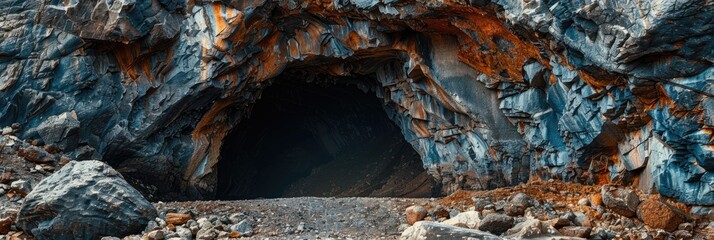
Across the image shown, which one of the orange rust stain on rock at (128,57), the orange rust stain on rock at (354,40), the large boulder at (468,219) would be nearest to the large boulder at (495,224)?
the large boulder at (468,219)

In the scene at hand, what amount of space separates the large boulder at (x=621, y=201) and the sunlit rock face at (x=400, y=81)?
616 millimetres

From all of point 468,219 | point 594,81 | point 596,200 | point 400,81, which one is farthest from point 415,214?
point 400,81

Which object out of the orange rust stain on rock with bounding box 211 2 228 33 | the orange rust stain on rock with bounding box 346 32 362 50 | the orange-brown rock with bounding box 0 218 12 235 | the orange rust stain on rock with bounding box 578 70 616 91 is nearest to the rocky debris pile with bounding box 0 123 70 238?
the orange-brown rock with bounding box 0 218 12 235

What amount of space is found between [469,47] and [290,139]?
1361cm

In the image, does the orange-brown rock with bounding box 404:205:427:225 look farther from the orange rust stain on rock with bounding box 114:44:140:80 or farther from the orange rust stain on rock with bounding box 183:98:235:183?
the orange rust stain on rock with bounding box 114:44:140:80

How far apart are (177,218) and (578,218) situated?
7664mm

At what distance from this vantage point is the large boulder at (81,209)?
11.7 meters

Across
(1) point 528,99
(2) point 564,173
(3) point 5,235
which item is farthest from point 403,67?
(3) point 5,235

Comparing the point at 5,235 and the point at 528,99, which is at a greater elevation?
the point at 528,99

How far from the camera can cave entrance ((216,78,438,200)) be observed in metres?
24.4

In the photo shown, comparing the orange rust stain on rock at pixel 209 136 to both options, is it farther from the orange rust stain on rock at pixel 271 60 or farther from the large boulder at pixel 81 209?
the large boulder at pixel 81 209

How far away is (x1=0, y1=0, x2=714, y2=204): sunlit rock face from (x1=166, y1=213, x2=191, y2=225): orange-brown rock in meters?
6.24

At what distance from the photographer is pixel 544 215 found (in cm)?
1198

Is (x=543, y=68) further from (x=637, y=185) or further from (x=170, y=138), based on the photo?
(x=170, y=138)
